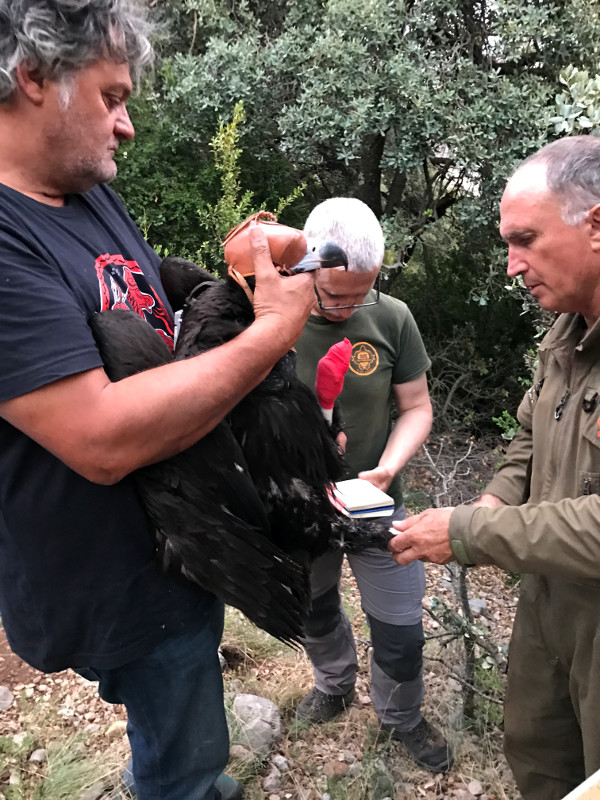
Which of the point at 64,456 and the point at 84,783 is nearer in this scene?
the point at 64,456

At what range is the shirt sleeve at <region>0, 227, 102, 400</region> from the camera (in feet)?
4.06

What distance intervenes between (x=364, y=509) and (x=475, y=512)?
46 cm

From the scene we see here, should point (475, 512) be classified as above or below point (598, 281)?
below

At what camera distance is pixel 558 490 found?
6.17 ft

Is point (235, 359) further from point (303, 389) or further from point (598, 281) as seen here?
point (598, 281)

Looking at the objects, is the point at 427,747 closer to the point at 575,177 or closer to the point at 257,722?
the point at 257,722

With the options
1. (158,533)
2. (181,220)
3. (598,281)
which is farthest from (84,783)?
(181,220)

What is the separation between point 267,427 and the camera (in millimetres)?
1829

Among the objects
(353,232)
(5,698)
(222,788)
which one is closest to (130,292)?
(353,232)

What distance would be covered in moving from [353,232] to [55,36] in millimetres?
1317

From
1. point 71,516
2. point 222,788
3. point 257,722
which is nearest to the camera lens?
point 71,516

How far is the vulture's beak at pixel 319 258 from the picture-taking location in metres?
1.73

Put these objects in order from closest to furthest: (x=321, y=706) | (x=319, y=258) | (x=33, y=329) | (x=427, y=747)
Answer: (x=33, y=329) < (x=319, y=258) < (x=427, y=747) < (x=321, y=706)

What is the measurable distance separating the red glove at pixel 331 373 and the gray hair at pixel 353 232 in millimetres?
471
